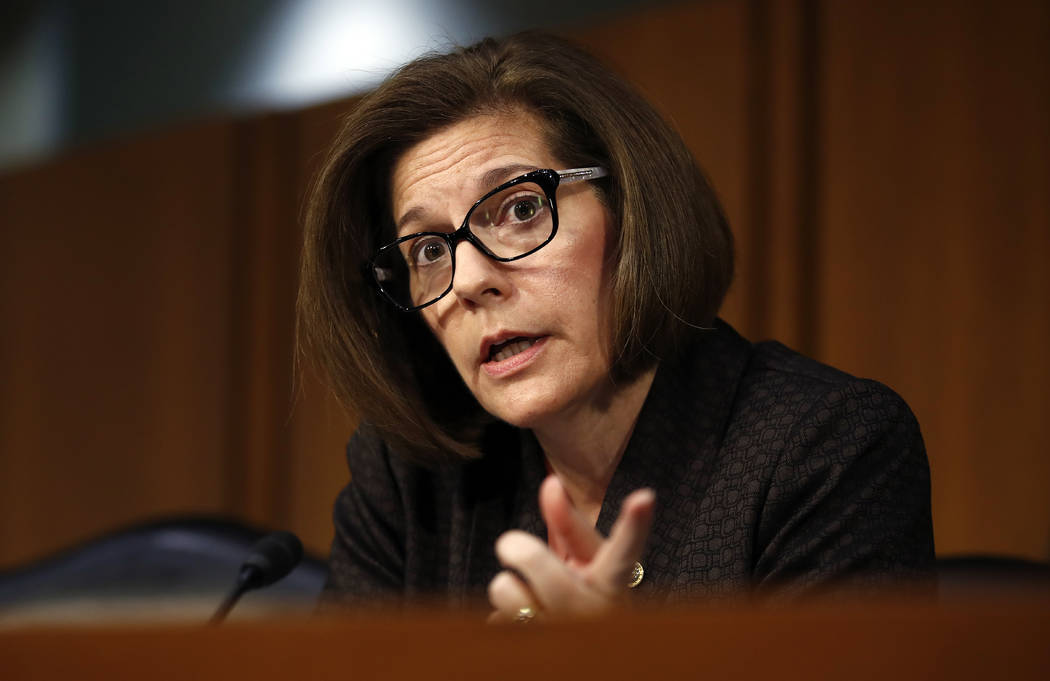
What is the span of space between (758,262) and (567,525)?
55.6 inches

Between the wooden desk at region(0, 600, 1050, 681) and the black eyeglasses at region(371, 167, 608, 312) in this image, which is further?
the black eyeglasses at region(371, 167, 608, 312)

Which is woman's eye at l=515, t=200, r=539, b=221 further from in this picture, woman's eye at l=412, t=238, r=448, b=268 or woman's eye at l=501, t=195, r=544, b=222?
woman's eye at l=412, t=238, r=448, b=268

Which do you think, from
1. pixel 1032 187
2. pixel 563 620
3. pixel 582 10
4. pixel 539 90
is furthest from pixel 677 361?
pixel 582 10

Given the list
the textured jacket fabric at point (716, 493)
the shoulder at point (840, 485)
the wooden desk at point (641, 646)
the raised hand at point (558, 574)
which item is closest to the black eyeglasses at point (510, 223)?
the textured jacket fabric at point (716, 493)

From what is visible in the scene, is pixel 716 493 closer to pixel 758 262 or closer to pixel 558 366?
pixel 558 366

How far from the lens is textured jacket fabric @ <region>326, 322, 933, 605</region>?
99 cm

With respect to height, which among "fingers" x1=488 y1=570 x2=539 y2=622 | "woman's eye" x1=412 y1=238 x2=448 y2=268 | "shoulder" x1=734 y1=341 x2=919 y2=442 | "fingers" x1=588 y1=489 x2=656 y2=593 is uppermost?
"woman's eye" x1=412 y1=238 x2=448 y2=268

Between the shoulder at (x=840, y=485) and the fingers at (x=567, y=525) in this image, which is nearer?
the fingers at (x=567, y=525)

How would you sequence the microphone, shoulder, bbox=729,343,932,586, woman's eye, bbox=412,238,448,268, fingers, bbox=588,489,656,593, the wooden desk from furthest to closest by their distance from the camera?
woman's eye, bbox=412,238,448,268 → the microphone → shoulder, bbox=729,343,932,586 → fingers, bbox=588,489,656,593 → the wooden desk

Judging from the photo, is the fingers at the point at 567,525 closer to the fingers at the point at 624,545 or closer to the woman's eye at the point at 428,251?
the fingers at the point at 624,545

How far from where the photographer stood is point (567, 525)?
79 cm

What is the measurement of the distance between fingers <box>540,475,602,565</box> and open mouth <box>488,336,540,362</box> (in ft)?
1.17

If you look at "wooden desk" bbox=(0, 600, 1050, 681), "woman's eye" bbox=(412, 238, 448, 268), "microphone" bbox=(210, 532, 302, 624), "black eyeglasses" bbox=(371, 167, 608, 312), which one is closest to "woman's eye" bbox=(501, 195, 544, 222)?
"black eyeglasses" bbox=(371, 167, 608, 312)

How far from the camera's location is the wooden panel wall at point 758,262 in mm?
1841
